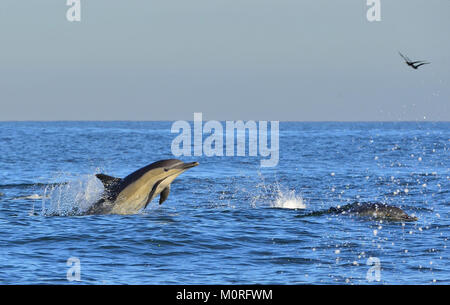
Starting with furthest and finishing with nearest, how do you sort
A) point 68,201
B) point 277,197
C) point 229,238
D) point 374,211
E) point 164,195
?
point 277,197
point 68,201
point 374,211
point 164,195
point 229,238

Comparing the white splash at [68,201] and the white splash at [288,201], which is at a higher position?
the white splash at [68,201]

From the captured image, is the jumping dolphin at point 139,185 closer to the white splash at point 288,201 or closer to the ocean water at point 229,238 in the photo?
the ocean water at point 229,238

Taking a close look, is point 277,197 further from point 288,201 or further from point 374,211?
point 374,211

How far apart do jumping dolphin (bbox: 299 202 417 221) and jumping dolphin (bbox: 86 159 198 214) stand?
14.8ft

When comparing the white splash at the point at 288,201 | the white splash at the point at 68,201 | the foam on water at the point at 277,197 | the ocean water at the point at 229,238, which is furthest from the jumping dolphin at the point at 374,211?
the white splash at the point at 68,201

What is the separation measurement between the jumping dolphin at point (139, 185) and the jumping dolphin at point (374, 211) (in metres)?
4.50

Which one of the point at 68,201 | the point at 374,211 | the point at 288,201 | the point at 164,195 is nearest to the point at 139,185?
the point at 164,195

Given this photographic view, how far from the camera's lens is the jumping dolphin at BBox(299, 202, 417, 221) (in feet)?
65.1

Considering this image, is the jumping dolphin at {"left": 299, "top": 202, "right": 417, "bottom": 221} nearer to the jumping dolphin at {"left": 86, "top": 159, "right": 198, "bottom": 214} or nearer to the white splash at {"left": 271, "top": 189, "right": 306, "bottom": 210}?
the white splash at {"left": 271, "top": 189, "right": 306, "bottom": 210}

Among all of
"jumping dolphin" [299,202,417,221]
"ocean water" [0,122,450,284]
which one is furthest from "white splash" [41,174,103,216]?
"jumping dolphin" [299,202,417,221]

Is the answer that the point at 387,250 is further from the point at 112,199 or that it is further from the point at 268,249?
the point at 112,199

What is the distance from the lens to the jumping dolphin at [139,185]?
1898 centimetres

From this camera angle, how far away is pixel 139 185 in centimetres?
1894

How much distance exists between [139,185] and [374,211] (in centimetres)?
705
